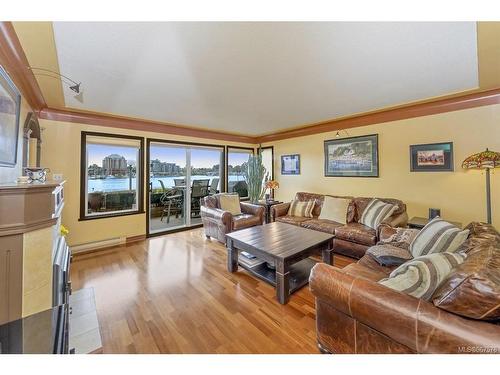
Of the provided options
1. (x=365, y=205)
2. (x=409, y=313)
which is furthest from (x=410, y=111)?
(x=409, y=313)

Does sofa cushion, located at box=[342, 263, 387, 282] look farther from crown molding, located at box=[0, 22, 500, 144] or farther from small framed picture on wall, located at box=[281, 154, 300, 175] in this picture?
small framed picture on wall, located at box=[281, 154, 300, 175]

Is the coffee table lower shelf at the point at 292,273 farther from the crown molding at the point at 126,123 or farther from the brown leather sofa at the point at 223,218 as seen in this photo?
the crown molding at the point at 126,123

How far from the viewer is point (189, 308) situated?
2.00 m

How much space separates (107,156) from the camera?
12.8 feet

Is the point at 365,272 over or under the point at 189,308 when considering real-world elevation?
over

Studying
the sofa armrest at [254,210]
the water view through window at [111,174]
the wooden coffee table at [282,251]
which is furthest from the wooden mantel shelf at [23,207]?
the sofa armrest at [254,210]

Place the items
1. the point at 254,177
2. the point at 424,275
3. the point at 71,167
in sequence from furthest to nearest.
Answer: the point at 254,177, the point at 71,167, the point at 424,275

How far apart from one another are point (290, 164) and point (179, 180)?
279 centimetres

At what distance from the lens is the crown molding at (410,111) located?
9.05 feet

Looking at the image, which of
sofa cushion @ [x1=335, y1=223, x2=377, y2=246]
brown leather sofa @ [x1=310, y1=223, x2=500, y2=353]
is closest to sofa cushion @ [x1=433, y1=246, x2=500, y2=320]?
brown leather sofa @ [x1=310, y1=223, x2=500, y2=353]

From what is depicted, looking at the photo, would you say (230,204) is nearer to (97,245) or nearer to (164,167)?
(164,167)
